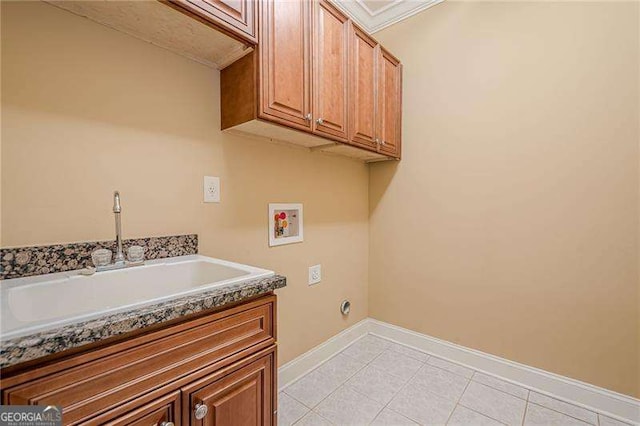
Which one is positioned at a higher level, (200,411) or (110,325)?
(110,325)

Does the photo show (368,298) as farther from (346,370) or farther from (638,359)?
(638,359)

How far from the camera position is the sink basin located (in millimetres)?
614

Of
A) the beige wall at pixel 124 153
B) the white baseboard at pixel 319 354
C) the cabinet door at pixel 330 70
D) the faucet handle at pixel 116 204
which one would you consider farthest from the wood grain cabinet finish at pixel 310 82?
the white baseboard at pixel 319 354

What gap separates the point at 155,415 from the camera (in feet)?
2.28

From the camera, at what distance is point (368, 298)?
242 centimetres

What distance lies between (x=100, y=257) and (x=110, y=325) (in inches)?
20.2

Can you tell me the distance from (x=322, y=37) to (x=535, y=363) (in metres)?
2.24

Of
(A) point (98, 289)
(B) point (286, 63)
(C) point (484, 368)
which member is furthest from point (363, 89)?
(C) point (484, 368)

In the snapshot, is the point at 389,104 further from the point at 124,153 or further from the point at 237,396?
the point at 237,396

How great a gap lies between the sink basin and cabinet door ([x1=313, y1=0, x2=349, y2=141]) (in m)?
0.87

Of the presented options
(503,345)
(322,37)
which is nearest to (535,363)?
(503,345)

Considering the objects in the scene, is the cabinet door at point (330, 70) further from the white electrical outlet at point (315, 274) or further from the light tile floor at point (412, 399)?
the light tile floor at point (412, 399)

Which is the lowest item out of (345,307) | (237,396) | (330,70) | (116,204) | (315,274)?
(345,307)

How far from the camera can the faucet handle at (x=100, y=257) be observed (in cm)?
98
